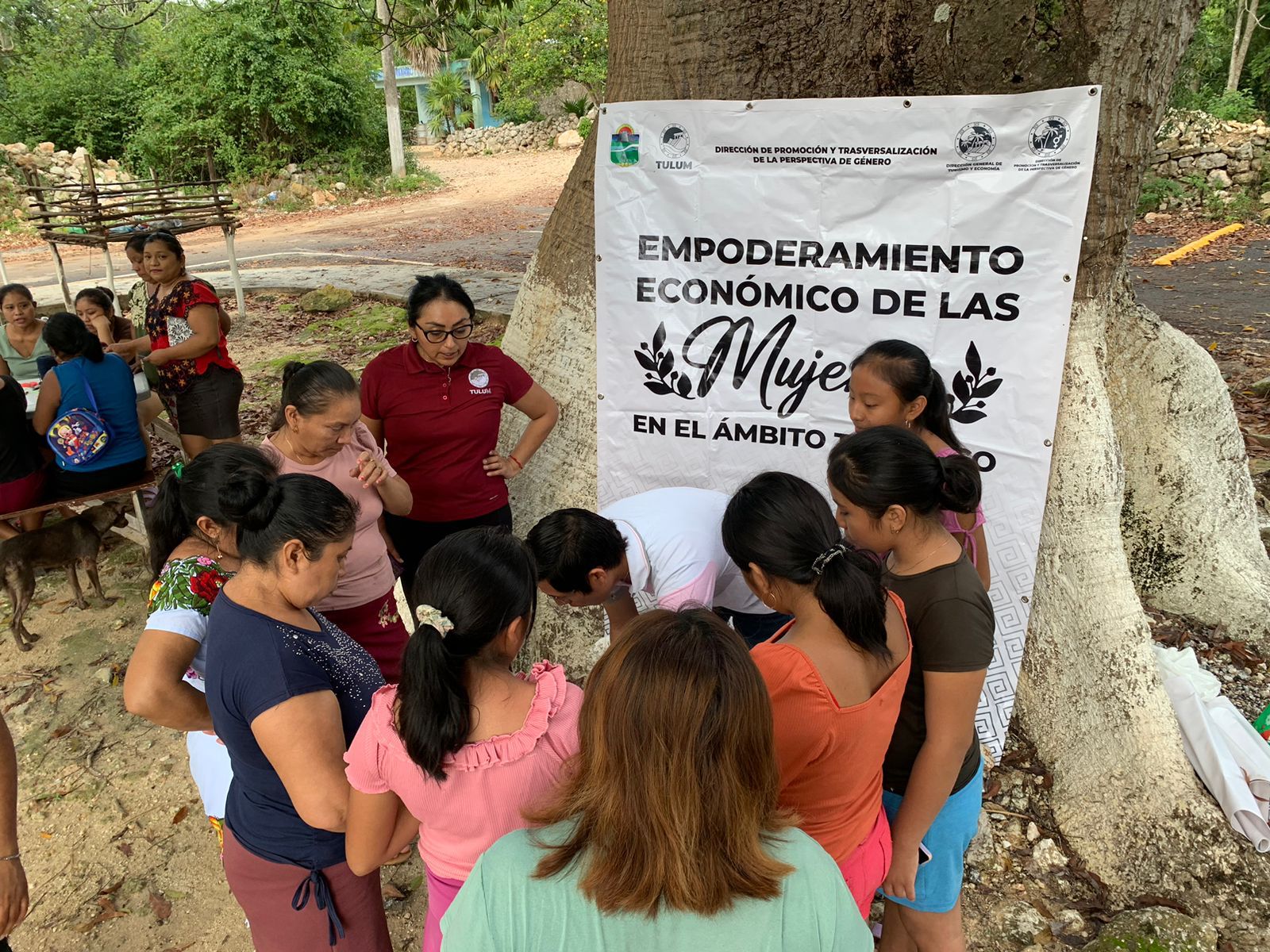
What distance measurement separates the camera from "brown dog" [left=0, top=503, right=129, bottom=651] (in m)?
4.31

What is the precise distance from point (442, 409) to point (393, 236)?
1468 centimetres

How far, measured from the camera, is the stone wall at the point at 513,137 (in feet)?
105

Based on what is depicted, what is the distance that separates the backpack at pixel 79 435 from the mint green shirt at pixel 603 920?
408 centimetres

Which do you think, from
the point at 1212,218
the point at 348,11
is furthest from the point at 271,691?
the point at 1212,218

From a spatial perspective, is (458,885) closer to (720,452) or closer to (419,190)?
(720,452)

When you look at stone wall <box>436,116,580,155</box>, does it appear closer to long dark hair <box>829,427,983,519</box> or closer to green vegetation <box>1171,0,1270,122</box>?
green vegetation <box>1171,0,1270,122</box>

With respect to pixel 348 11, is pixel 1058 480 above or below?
below

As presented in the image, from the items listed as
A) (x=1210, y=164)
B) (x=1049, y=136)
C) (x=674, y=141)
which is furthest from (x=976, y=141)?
(x=1210, y=164)

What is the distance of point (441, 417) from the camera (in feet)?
10.1

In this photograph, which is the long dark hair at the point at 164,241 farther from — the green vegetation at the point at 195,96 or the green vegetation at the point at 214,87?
the green vegetation at the point at 195,96

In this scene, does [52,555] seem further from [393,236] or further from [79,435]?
[393,236]

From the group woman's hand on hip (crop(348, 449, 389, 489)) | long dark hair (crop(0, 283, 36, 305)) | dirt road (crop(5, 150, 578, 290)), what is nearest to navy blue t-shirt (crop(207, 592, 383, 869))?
woman's hand on hip (crop(348, 449, 389, 489))

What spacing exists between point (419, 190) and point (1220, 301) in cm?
1924

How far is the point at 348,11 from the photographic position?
679 centimetres
